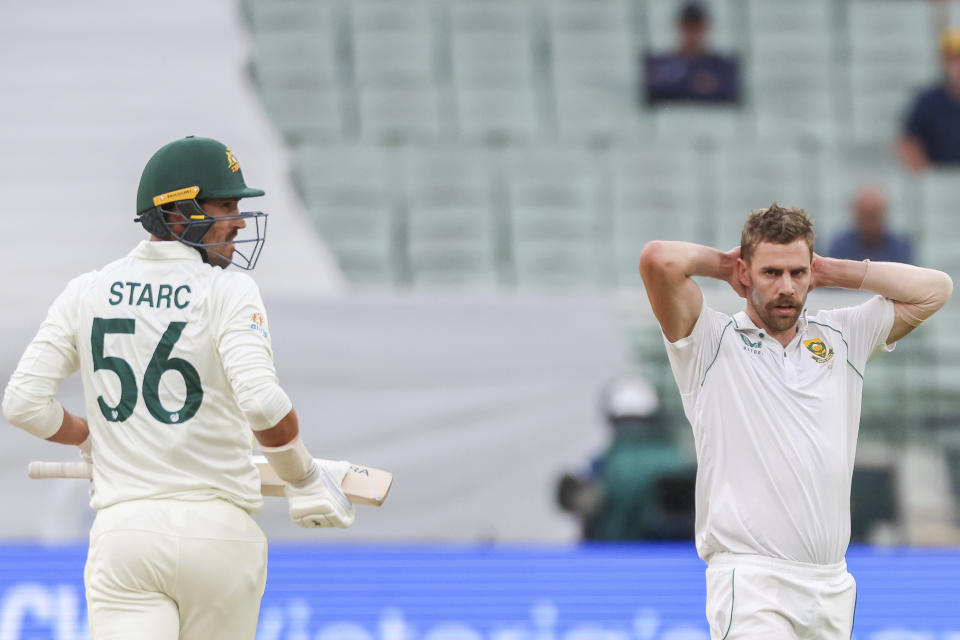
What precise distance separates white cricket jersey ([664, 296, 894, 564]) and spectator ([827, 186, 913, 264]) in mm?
4530

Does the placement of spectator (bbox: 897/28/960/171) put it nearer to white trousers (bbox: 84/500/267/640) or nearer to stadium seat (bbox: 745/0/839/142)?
stadium seat (bbox: 745/0/839/142)

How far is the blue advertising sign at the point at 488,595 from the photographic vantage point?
6.17 meters

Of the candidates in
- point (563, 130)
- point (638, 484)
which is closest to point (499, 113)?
point (563, 130)

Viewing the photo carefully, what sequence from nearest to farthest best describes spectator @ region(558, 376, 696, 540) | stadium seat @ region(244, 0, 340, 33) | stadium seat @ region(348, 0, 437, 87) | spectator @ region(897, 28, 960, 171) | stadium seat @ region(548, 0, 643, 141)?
1. spectator @ region(558, 376, 696, 540)
2. spectator @ region(897, 28, 960, 171)
3. stadium seat @ region(548, 0, 643, 141)
4. stadium seat @ region(348, 0, 437, 87)
5. stadium seat @ region(244, 0, 340, 33)

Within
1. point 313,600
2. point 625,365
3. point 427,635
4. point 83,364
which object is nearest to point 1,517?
point 313,600

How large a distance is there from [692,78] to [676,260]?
23.5ft

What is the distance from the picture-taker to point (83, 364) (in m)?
3.62

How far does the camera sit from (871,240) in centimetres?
845

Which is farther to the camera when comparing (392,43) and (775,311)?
(392,43)

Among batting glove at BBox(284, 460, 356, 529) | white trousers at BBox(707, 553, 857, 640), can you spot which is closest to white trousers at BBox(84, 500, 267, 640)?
batting glove at BBox(284, 460, 356, 529)

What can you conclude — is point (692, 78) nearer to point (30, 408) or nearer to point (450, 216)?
point (450, 216)

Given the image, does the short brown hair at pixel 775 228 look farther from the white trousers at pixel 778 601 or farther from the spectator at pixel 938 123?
the spectator at pixel 938 123

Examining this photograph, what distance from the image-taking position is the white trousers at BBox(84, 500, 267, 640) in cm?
345

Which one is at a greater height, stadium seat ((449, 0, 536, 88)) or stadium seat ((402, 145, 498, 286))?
stadium seat ((449, 0, 536, 88))
